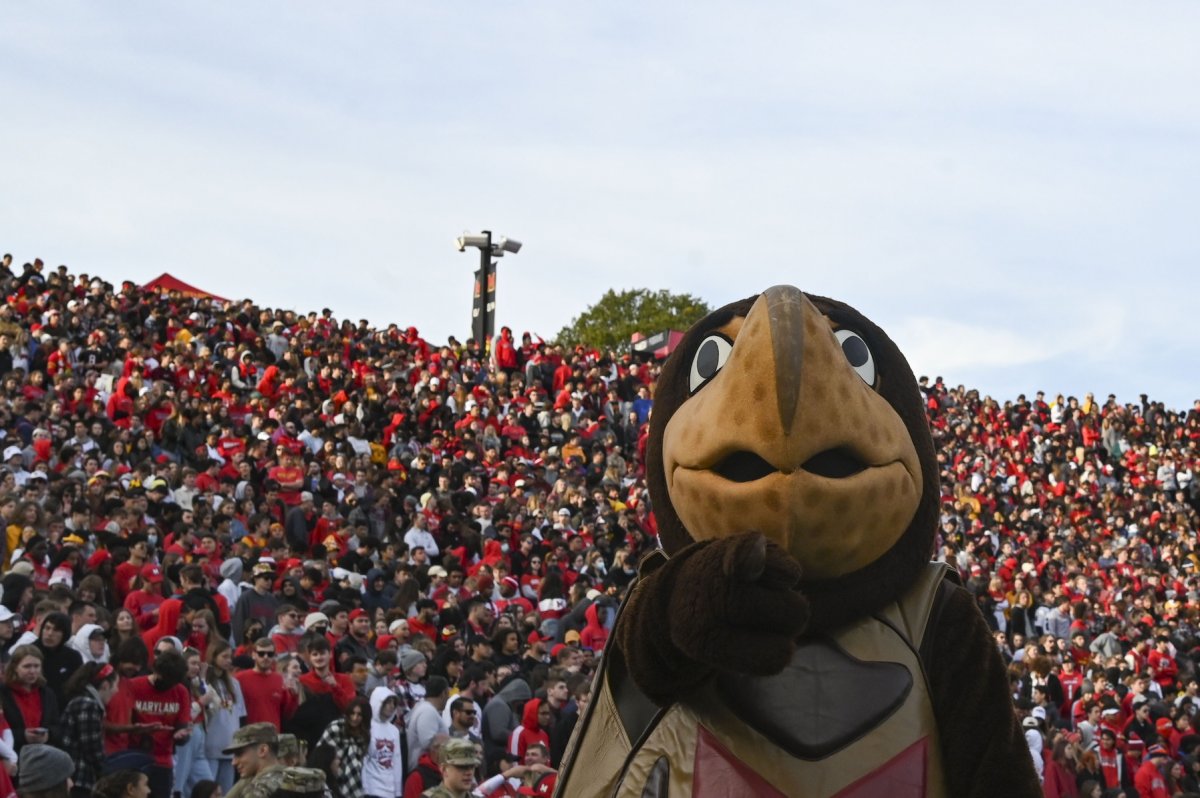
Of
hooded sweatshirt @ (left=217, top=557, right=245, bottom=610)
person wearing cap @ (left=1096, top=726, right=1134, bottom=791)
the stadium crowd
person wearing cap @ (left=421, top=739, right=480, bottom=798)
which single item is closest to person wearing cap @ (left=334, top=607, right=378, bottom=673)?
the stadium crowd

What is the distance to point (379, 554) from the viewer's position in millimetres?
13852

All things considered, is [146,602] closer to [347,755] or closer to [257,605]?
[257,605]

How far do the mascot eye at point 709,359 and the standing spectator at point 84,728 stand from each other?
4388 millimetres

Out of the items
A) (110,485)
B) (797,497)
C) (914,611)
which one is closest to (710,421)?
(797,497)

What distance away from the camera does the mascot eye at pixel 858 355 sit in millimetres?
3957

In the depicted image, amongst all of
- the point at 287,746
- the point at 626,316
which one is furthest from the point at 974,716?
the point at 626,316

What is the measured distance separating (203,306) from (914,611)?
17.1 meters

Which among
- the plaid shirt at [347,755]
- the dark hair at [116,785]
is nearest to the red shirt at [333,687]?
the plaid shirt at [347,755]

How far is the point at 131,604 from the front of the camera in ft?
31.1

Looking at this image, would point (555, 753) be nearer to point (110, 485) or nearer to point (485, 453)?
point (110, 485)

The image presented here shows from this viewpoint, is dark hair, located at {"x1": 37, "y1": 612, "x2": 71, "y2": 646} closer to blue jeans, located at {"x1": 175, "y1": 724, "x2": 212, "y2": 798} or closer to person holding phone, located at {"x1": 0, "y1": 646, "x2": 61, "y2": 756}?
person holding phone, located at {"x1": 0, "y1": 646, "x2": 61, "y2": 756}

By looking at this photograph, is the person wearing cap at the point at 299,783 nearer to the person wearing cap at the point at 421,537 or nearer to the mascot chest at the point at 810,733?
the mascot chest at the point at 810,733

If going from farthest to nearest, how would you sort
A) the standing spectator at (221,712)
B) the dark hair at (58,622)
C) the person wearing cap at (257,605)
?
1. the person wearing cap at (257,605)
2. the standing spectator at (221,712)
3. the dark hair at (58,622)

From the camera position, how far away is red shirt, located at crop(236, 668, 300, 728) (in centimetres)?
848
